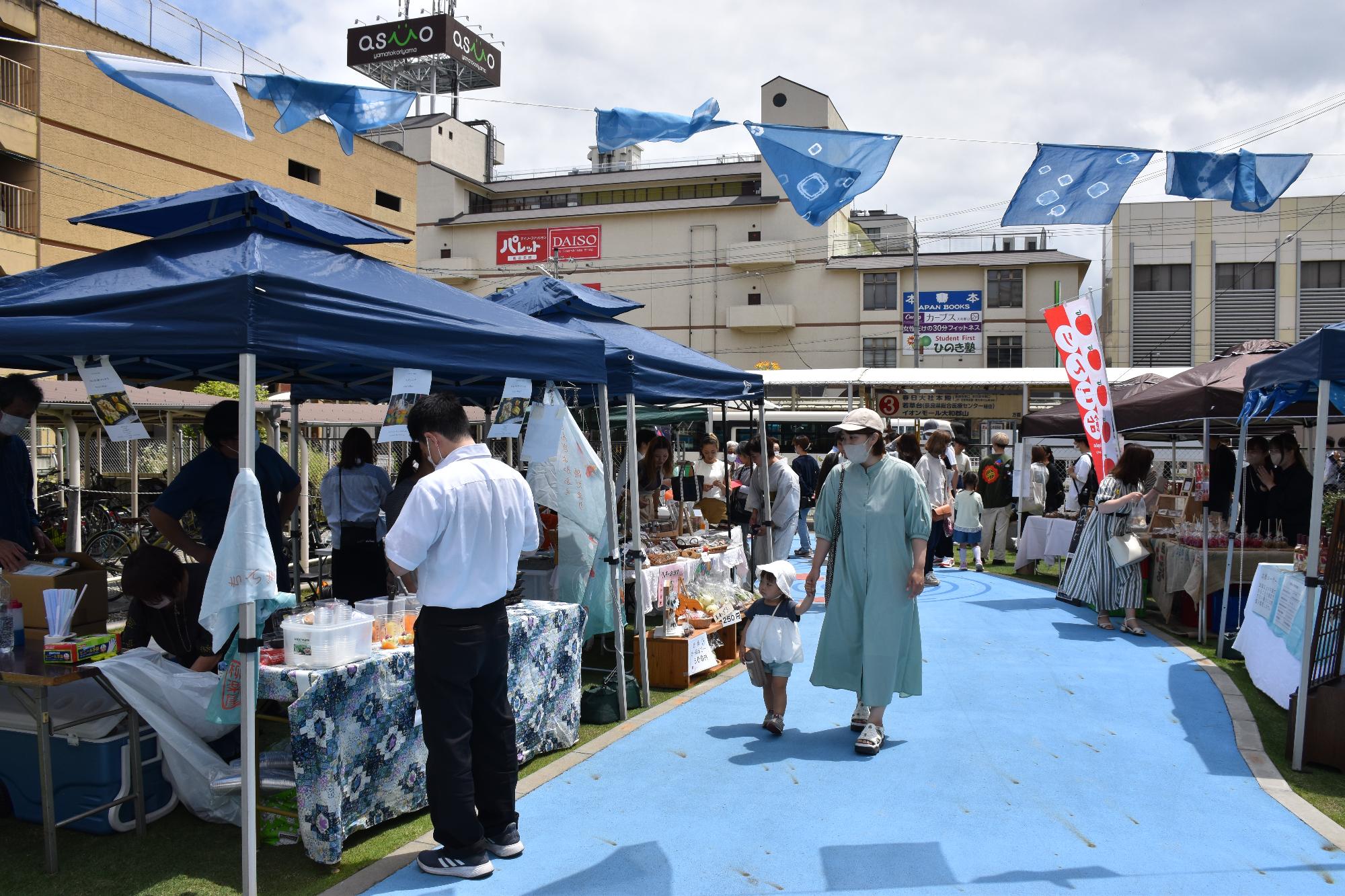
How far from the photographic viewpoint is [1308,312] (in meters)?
34.8

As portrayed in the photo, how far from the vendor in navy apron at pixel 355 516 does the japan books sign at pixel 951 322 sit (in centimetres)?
3736

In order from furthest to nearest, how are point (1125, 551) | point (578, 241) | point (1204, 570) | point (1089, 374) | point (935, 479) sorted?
point (578, 241)
point (935, 479)
point (1089, 374)
point (1125, 551)
point (1204, 570)

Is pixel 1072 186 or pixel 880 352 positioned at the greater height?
pixel 880 352

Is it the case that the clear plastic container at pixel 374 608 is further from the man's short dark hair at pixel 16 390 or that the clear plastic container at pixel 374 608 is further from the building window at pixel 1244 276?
the building window at pixel 1244 276

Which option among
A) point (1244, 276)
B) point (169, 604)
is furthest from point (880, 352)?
point (169, 604)

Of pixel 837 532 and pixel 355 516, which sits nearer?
pixel 837 532

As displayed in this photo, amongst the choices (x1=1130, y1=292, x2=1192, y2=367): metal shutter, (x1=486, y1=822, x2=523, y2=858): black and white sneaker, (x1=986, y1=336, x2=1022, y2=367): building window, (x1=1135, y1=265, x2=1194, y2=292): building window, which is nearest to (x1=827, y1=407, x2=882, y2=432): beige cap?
(x1=486, y1=822, x2=523, y2=858): black and white sneaker

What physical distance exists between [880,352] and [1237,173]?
3771 cm

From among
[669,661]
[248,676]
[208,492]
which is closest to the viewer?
[248,676]

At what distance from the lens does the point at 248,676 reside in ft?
12.1

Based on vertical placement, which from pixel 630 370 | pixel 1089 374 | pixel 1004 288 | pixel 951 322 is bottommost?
pixel 630 370

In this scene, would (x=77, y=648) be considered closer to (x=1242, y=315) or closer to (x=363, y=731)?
(x=363, y=731)

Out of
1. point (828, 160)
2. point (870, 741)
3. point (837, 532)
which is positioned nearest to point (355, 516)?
point (837, 532)

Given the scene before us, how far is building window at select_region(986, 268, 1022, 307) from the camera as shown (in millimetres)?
41781
